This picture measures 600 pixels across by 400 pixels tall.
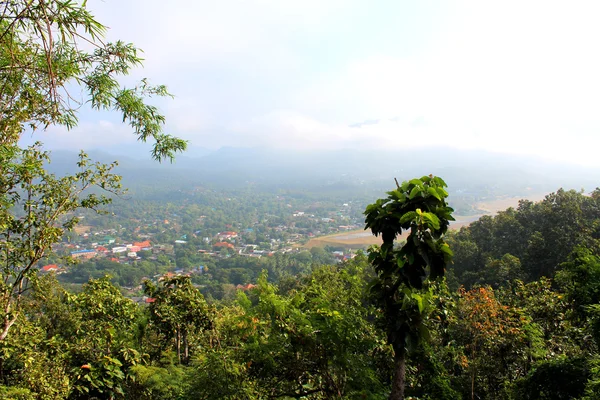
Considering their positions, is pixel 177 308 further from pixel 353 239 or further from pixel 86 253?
pixel 353 239

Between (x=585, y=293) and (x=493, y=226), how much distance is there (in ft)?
49.9

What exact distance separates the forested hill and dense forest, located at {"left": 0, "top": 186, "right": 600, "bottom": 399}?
21.1 feet

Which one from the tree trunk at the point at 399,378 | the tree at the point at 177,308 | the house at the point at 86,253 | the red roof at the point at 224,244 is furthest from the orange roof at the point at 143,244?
the tree trunk at the point at 399,378

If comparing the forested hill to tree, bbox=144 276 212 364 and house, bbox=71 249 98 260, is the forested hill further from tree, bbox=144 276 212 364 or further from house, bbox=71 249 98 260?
house, bbox=71 249 98 260

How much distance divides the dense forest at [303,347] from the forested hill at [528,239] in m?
6.43

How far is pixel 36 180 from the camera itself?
10.7ft

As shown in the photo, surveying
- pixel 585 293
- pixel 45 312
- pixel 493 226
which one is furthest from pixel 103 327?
pixel 493 226

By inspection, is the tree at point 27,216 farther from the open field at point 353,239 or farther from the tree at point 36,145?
the open field at point 353,239

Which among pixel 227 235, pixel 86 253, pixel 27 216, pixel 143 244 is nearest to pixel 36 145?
pixel 27 216

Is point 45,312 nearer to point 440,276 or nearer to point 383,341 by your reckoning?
point 383,341

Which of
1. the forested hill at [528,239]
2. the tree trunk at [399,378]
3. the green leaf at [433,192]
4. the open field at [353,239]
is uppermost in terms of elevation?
the green leaf at [433,192]

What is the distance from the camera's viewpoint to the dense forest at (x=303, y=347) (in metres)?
3.02

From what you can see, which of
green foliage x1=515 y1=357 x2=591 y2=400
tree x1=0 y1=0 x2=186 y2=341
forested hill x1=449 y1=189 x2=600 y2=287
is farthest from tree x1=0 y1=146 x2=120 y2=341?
forested hill x1=449 y1=189 x2=600 y2=287

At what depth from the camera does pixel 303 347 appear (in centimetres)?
307
